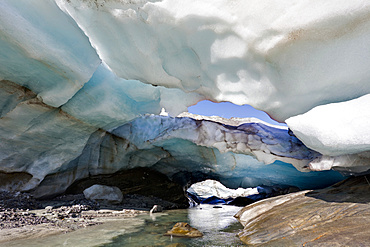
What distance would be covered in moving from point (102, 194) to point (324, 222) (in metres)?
6.68

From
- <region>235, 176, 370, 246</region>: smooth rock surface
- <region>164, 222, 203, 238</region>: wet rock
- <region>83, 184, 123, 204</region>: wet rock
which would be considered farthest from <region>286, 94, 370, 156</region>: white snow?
<region>83, 184, 123, 204</region>: wet rock

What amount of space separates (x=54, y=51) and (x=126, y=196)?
6.63m

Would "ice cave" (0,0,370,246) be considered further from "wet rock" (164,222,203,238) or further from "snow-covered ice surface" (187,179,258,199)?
"snow-covered ice surface" (187,179,258,199)

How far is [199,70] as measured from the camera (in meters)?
3.70

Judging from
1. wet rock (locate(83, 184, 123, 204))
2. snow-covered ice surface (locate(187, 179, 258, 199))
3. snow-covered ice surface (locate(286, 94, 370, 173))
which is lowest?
snow-covered ice surface (locate(187, 179, 258, 199))

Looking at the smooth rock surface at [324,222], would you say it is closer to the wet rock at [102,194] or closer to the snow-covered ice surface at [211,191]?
the wet rock at [102,194]

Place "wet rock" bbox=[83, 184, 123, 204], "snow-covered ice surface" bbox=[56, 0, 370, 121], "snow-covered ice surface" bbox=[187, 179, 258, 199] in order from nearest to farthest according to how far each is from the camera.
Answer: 1. "snow-covered ice surface" bbox=[56, 0, 370, 121]
2. "wet rock" bbox=[83, 184, 123, 204]
3. "snow-covered ice surface" bbox=[187, 179, 258, 199]

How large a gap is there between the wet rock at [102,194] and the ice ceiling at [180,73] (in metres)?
0.85

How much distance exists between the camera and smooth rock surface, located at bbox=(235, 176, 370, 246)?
269cm

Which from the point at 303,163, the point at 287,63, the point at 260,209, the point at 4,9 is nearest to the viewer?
the point at 287,63

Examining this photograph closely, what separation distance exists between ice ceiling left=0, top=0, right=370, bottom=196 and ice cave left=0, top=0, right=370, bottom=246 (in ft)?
0.06

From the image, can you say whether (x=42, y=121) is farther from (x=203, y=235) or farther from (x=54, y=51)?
(x=203, y=235)

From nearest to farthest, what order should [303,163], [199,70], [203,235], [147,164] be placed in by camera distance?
[199,70]
[203,235]
[303,163]
[147,164]

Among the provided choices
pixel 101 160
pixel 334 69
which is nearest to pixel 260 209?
pixel 334 69
